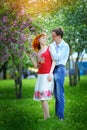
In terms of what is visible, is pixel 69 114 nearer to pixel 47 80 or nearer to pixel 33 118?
pixel 33 118

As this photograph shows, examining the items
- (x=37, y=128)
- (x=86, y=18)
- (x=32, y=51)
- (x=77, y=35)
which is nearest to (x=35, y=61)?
(x=32, y=51)

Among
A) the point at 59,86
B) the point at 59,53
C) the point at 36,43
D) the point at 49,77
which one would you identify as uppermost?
the point at 36,43

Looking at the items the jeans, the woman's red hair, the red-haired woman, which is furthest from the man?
the woman's red hair

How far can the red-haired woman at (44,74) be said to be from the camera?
45.0 ft

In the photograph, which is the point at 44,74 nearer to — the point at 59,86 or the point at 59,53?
the point at 59,86

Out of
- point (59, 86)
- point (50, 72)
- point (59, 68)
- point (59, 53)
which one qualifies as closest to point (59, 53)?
point (59, 53)

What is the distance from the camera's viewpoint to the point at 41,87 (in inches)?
543

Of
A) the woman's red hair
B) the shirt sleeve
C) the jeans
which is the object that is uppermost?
the woman's red hair

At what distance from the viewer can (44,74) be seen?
13.8 metres

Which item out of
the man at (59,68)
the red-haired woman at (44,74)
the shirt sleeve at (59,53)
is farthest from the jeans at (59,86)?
the shirt sleeve at (59,53)

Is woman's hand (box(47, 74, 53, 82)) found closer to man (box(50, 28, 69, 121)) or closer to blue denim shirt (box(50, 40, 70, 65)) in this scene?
man (box(50, 28, 69, 121))

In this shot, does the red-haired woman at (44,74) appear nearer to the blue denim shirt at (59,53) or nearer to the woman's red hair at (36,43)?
the woman's red hair at (36,43)

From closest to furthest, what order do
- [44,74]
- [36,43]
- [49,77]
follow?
[49,77] < [44,74] < [36,43]

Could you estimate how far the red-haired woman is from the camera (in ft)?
45.0
